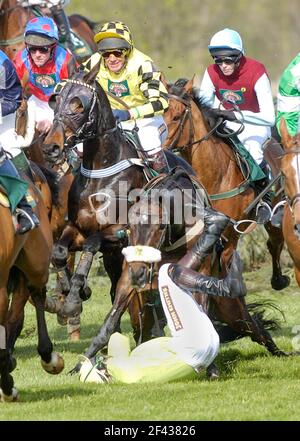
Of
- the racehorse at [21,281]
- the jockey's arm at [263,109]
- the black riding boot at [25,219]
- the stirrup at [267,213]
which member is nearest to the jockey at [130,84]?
the jockey's arm at [263,109]

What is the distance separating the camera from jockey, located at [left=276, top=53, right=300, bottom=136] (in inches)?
382

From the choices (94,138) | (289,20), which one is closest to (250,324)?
(94,138)

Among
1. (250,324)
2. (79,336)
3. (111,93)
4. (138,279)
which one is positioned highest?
(111,93)

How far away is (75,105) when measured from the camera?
10.1 m

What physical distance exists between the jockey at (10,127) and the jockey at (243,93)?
10.4 ft

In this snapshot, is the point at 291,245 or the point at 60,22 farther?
the point at 60,22

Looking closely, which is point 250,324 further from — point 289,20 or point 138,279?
point 289,20

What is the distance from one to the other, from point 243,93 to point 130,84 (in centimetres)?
156

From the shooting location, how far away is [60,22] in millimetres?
15242

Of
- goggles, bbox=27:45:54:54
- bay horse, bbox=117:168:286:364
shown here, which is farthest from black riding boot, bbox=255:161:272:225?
goggles, bbox=27:45:54:54

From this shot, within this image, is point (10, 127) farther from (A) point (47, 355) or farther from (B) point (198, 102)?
(B) point (198, 102)

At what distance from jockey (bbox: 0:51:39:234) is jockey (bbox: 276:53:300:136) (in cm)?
203

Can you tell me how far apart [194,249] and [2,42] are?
6.11 meters

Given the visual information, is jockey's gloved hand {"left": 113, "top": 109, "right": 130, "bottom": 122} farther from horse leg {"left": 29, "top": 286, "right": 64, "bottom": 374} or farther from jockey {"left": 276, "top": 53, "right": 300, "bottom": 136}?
horse leg {"left": 29, "top": 286, "right": 64, "bottom": 374}
